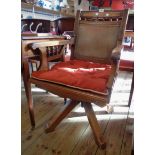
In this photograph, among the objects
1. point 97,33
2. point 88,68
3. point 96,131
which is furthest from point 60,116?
point 97,33

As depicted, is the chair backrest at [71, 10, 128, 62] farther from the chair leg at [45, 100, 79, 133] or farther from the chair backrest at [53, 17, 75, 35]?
the chair backrest at [53, 17, 75, 35]

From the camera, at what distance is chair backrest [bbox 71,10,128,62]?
4.80ft

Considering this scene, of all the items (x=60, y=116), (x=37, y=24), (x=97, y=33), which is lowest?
(x=60, y=116)

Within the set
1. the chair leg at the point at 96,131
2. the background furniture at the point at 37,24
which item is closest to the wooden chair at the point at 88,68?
the chair leg at the point at 96,131

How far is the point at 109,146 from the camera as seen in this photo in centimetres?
131

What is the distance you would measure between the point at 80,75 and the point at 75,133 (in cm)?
48

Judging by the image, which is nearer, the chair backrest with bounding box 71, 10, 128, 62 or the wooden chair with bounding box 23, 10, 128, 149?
the wooden chair with bounding box 23, 10, 128, 149

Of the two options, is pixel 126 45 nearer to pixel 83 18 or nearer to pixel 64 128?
pixel 83 18

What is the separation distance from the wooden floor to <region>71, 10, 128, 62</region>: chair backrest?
20.7 inches

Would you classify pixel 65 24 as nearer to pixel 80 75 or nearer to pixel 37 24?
pixel 37 24

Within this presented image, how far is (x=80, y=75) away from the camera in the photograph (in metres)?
1.25

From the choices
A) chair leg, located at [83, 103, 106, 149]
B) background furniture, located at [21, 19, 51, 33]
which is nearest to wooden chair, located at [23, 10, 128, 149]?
chair leg, located at [83, 103, 106, 149]
